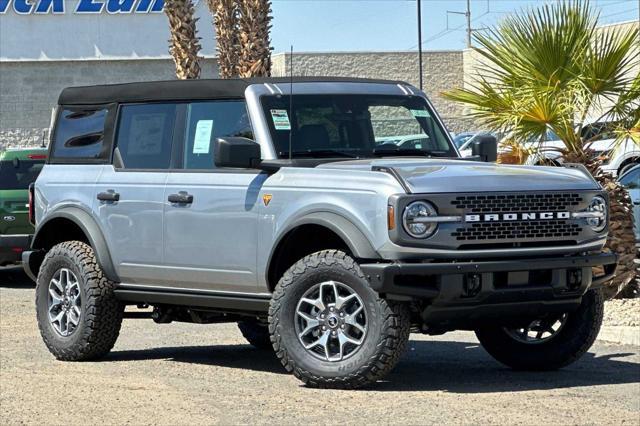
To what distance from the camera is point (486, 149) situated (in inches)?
424

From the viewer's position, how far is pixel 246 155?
9.60 metres

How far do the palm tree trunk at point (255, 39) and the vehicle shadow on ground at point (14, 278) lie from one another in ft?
15.2

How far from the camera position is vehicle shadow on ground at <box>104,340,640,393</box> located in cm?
951

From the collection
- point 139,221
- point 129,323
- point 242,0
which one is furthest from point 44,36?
point 139,221

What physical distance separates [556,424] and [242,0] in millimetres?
16391

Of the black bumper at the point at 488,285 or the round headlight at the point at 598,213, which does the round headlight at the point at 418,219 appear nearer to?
the black bumper at the point at 488,285

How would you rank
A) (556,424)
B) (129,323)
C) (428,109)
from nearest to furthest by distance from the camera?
(556,424)
(428,109)
(129,323)

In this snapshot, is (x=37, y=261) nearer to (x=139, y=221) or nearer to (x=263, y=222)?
(x=139, y=221)

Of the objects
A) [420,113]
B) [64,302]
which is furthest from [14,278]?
[420,113]

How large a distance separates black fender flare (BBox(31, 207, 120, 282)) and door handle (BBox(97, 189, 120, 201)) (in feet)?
0.74

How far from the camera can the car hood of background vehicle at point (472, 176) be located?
8.94 m

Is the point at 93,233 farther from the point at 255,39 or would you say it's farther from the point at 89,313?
the point at 255,39

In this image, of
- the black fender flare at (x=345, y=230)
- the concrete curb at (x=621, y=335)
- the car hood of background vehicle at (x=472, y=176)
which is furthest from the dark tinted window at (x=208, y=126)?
the concrete curb at (x=621, y=335)

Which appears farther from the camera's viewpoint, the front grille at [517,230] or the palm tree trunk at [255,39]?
the palm tree trunk at [255,39]
